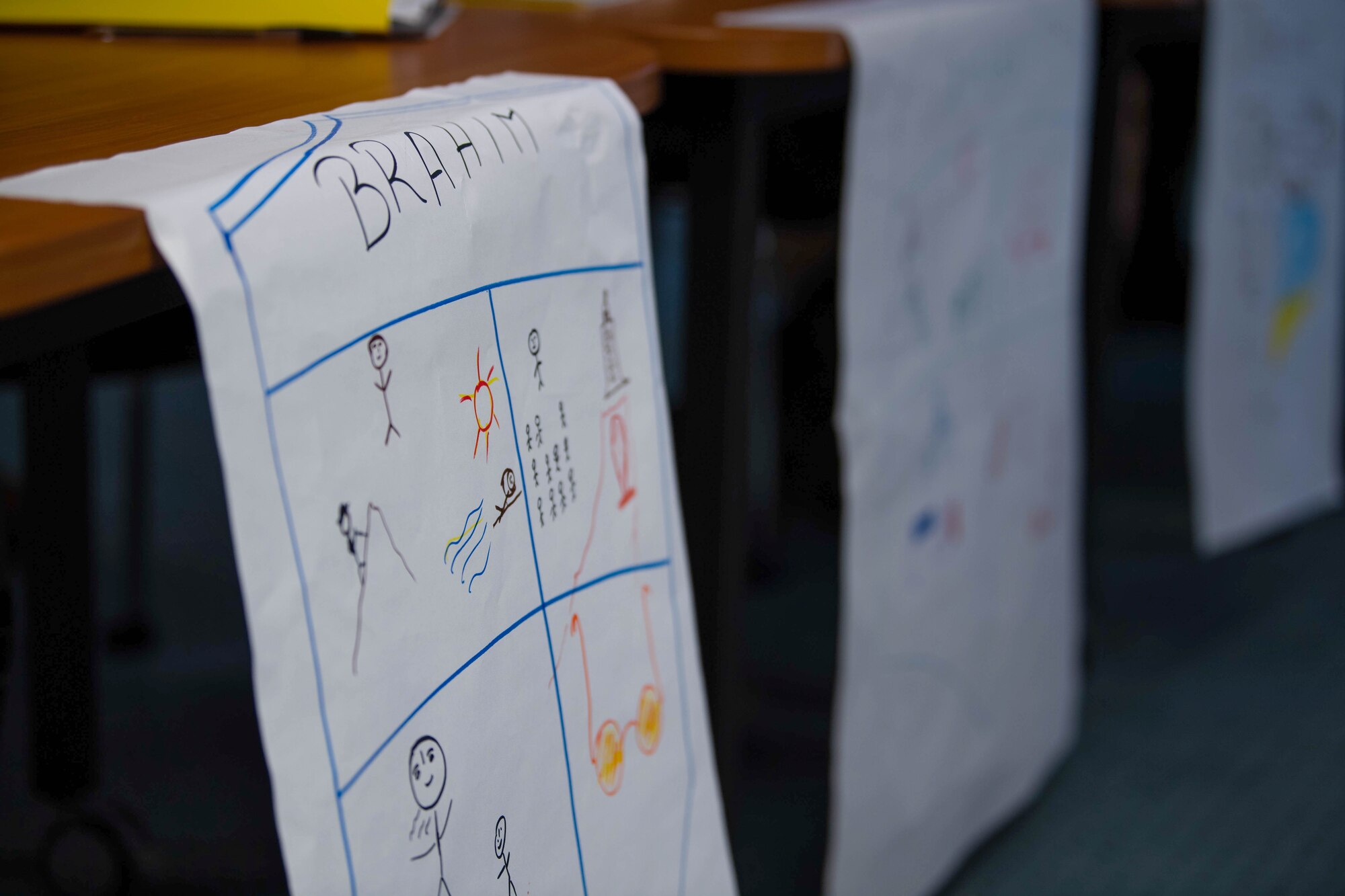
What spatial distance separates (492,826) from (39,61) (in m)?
Answer: 0.44

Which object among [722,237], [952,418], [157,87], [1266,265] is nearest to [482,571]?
[157,87]

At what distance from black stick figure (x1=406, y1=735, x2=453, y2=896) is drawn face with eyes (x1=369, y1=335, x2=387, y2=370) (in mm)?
128

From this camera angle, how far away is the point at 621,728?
597 mm

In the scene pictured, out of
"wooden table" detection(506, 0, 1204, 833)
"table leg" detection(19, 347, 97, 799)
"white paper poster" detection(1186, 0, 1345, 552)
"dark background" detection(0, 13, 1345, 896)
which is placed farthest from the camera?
"white paper poster" detection(1186, 0, 1345, 552)

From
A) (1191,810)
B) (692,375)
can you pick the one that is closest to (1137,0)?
(692,375)

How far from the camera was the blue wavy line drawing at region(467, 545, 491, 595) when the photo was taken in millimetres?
477

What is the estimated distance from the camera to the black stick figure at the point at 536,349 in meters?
0.53

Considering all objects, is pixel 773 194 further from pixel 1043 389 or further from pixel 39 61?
pixel 39 61

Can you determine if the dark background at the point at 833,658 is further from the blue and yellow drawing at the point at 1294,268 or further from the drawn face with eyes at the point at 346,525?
the drawn face with eyes at the point at 346,525

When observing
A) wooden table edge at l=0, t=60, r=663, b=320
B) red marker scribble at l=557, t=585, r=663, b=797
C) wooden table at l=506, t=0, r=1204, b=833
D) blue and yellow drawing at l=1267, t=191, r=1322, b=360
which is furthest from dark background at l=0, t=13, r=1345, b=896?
wooden table edge at l=0, t=60, r=663, b=320

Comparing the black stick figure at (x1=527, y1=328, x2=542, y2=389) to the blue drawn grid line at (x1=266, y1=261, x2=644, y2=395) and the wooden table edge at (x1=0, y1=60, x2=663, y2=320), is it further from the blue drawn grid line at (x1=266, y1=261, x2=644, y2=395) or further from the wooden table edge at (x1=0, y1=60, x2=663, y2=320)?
the wooden table edge at (x1=0, y1=60, x2=663, y2=320)

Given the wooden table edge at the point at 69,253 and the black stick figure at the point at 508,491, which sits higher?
the wooden table edge at the point at 69,253

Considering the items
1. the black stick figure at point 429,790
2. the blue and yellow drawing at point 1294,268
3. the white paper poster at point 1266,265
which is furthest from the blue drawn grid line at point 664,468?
the blue and yellow drawing at point 1294,268

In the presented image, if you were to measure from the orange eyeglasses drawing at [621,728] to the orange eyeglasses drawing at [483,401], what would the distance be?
0.34 feet
